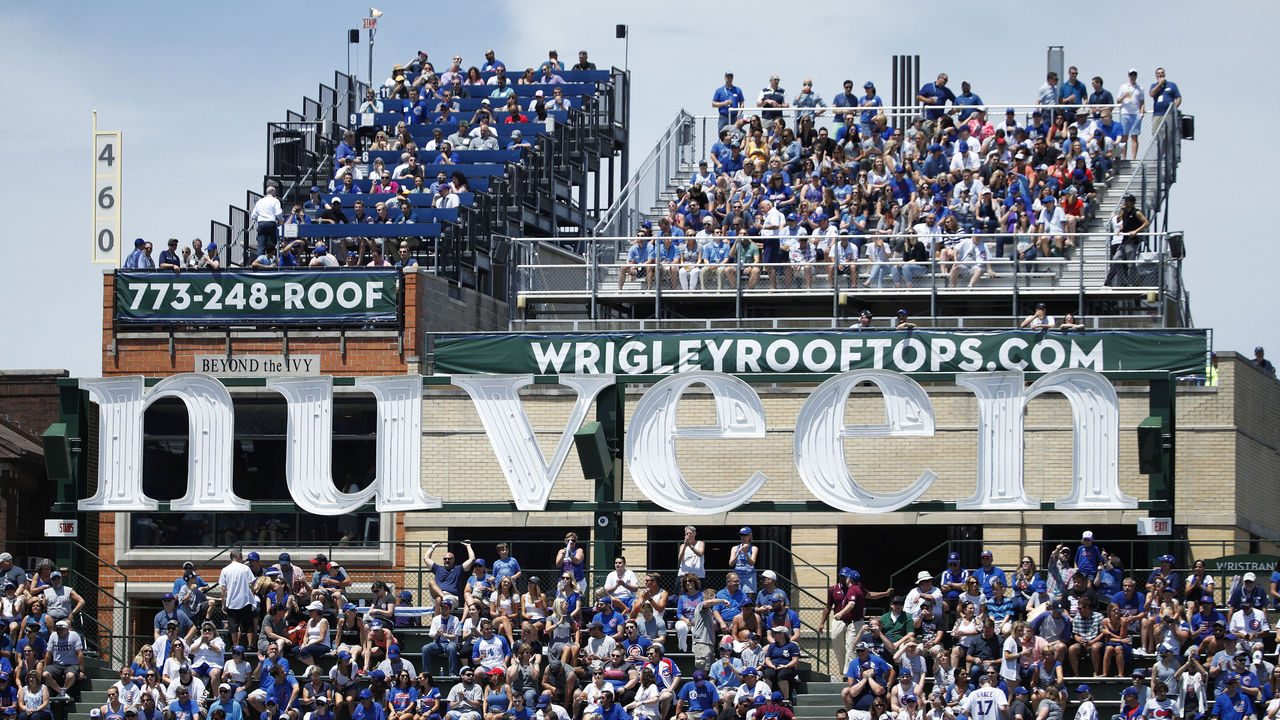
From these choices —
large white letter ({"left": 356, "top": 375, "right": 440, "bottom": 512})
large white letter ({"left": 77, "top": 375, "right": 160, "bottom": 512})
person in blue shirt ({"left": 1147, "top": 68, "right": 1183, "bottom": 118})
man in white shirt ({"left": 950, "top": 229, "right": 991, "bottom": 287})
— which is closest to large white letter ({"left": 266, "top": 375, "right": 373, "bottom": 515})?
large white letter ({"left": 356, "top": 375, "right": 440, "bottom": 512})

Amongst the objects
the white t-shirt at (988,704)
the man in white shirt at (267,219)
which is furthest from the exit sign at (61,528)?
the white t-shirt at (988,704)

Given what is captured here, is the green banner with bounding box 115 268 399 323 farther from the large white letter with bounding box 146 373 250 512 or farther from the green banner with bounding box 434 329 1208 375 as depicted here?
the large white letter with bounding box 146 373 250 512

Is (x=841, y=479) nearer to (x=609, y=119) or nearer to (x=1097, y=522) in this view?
(x=1097, y=522)

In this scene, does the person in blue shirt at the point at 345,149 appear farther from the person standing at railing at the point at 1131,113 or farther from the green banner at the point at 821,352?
the person standing at railing at the point at 1131,113

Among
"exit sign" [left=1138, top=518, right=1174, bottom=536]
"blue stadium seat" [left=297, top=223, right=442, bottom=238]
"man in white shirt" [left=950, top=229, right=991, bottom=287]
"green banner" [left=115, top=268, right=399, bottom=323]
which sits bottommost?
"exit sign" [left=1138, top=518, right=1174, bottom=536]

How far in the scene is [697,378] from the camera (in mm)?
28656

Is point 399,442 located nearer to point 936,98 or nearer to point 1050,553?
point 1050,553

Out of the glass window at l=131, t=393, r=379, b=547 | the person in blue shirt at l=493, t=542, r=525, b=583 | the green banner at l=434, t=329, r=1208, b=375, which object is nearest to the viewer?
the person in blue shirt at l=493, t=542, r=525, b=583

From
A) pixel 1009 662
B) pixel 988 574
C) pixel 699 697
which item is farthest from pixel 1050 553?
pixel 699 697

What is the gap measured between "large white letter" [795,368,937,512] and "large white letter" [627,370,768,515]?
599 millimetres

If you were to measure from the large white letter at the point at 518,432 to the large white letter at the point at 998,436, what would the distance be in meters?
4.58

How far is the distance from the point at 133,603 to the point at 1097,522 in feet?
45.2

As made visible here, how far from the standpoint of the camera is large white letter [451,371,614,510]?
94.9 feet

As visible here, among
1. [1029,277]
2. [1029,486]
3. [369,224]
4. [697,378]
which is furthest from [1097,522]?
[369,224]
